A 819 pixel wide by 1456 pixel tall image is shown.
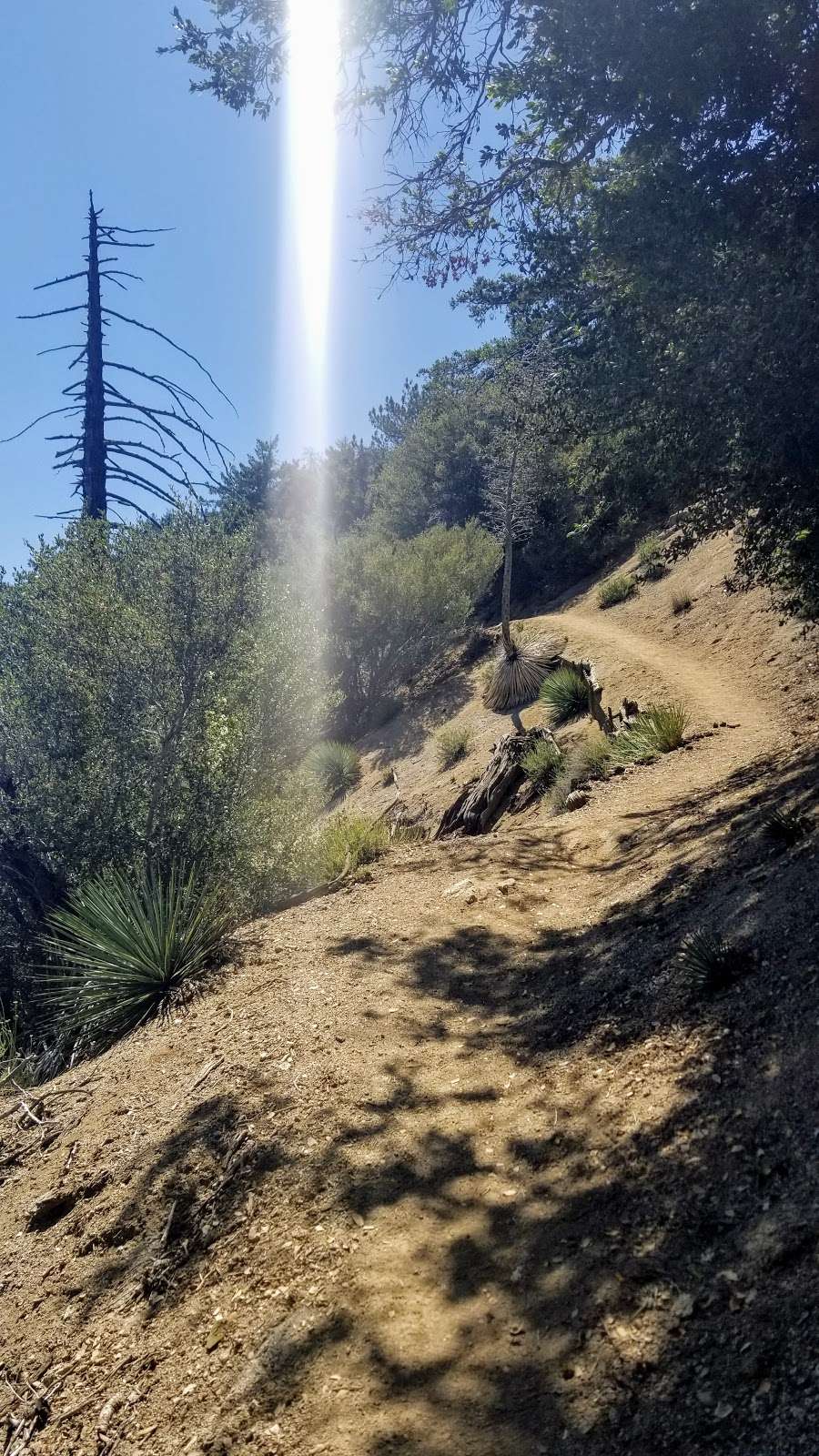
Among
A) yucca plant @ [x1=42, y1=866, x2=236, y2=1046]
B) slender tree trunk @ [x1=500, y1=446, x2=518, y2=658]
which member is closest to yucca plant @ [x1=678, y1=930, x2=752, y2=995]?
yucca plant @ [x1=42, y1=866, x2=236, y2=1046]

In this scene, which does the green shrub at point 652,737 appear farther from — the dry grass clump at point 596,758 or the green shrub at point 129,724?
the green shrub at point 129,724

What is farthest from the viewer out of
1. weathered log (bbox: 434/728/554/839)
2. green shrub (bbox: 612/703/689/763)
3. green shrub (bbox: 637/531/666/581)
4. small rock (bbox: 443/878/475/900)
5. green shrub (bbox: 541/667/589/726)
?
green shrub (bbox: 637/531/666/581)

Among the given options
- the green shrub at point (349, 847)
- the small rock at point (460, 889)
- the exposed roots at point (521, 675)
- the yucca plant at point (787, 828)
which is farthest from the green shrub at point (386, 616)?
the yucca plant at point (787, 828)

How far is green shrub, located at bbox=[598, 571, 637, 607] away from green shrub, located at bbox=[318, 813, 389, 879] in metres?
14.9

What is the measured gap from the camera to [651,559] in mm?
21672

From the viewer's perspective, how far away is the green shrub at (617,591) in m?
23.6

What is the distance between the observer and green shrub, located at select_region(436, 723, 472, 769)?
64.0ft

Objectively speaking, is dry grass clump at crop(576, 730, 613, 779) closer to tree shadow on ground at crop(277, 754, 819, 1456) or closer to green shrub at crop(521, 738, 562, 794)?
green shrub at crop(521, 738, 562, 794)

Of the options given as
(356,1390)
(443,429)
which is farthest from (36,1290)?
(443,429)

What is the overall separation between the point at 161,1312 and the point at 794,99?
7563mm

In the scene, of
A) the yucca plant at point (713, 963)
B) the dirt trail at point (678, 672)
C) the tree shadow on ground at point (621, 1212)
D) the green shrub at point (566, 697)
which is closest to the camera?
the tree shadow on ground at point (621, 1212)

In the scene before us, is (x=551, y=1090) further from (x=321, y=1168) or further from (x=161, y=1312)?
(x=161, y=1312)

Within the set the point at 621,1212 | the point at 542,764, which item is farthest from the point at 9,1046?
the point at 542,764

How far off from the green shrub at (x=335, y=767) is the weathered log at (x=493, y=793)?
8110 millimetres
